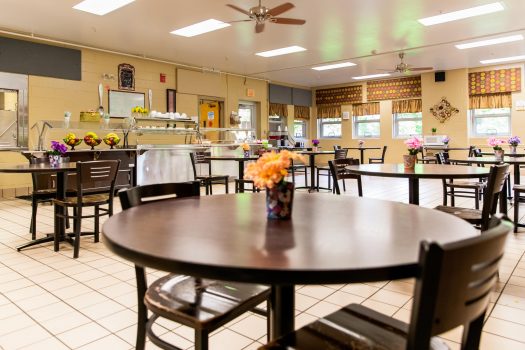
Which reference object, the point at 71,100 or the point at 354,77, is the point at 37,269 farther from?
the point at 354,77

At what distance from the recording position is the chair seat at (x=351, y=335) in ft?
3.71

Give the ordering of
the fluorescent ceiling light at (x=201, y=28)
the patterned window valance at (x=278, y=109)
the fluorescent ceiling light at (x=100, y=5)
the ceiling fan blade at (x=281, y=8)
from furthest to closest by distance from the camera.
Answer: the patterned window valance at (x=278, y=109)
the fluorescent ceiling light at (x=201, y=28)
the fluorescent ceiling light at (x=100, y=5)
the ceiling fan blade at (x=281, y=8)

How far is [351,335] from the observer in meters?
1.19

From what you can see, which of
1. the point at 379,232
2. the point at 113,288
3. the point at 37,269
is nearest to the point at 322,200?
the point at 379,232

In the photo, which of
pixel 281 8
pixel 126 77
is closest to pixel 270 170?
pixel 281 8

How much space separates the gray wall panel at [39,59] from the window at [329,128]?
9.21 m

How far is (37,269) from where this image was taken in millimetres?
3379

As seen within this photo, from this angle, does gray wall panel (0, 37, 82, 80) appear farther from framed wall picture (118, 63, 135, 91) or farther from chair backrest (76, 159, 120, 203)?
chair backrest (76, 159, 120, 203)

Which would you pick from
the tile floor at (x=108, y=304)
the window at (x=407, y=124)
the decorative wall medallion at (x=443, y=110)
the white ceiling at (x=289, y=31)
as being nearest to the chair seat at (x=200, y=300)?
the tile floor at (x=108, y=304)

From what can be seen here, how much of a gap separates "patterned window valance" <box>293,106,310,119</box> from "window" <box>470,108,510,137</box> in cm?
561

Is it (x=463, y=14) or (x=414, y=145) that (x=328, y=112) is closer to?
(x=463, y=14)

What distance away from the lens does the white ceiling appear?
624 cm

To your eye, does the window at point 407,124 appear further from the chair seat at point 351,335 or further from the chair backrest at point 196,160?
the chair seat at point 351,335

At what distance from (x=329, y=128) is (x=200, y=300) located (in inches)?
554
